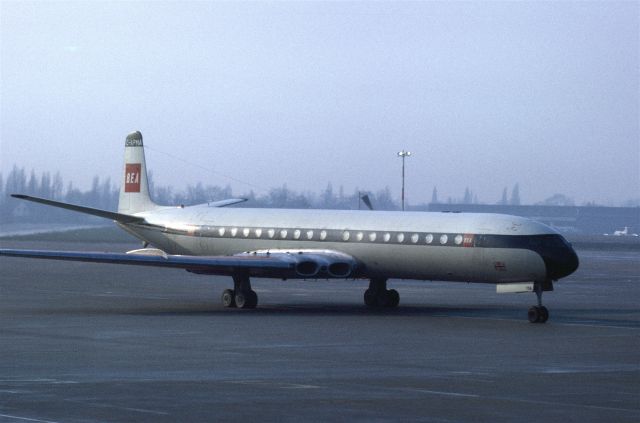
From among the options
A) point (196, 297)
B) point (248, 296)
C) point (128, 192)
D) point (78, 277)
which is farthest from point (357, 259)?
point (78, 277)

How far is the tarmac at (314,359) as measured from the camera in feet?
48.6

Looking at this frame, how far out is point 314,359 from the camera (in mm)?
20344

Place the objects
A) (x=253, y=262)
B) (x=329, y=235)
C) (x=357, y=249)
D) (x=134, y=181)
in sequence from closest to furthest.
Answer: (x=253, y=262) → (x=357, y=249) → (x=329, y=235) → (x=134, y=181)

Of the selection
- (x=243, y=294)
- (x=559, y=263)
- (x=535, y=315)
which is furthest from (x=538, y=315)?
(x=243, y=294)

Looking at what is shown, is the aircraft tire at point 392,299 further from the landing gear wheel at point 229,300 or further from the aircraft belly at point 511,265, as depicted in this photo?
the aircraft belly at point 511,265

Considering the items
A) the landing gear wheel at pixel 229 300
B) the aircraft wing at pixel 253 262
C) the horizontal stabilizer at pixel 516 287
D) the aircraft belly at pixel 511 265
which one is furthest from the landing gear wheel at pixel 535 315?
the landing gear wheel at pixel 229 300

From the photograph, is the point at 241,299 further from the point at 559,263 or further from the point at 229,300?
the point at 559,263

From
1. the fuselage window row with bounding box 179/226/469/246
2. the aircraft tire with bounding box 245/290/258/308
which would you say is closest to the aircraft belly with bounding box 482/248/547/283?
the fuselage window row with bounding box 179/226/469/246

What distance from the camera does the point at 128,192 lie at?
133 feet

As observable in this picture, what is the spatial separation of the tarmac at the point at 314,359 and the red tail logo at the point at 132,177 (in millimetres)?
3630

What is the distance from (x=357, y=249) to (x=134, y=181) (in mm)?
10932

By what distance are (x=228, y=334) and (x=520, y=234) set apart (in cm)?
816

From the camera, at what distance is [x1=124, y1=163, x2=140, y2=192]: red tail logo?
132 feet

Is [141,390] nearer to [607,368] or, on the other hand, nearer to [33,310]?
[607,368]
